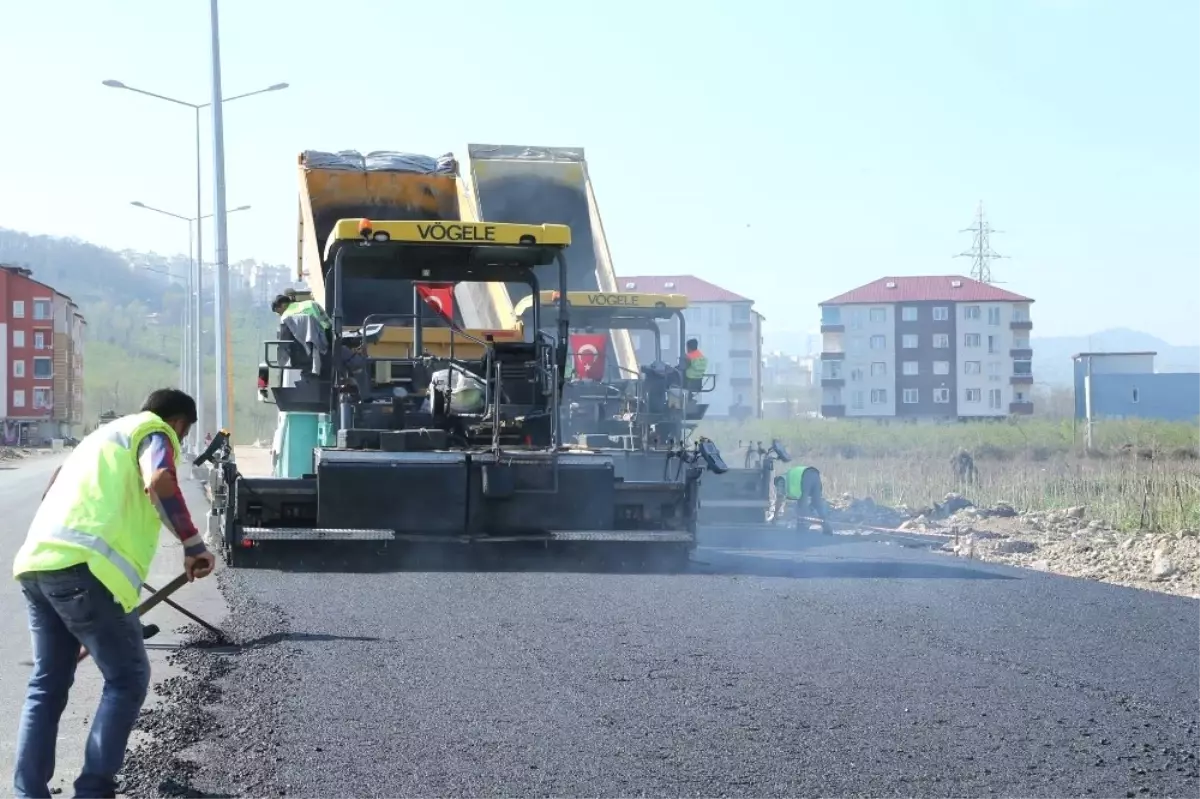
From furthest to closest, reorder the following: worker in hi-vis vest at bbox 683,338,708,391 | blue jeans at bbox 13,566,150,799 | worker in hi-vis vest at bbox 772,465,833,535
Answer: worker in hi-vis vest at bbox 772,465,833,535 < worker in hi-vis vest at bbox 683,338,708,391 < blue jeans at bbox 13,566,150,799

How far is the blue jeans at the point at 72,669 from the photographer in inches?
176

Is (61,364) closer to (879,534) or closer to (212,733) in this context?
(879,534)

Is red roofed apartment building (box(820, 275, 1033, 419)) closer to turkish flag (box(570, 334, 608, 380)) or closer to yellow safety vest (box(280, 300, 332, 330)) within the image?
turkish flag (box(570, 334, 608, 380))

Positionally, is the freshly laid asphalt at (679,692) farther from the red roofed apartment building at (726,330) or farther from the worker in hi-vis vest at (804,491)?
the red roofed apartment building at (726,330)

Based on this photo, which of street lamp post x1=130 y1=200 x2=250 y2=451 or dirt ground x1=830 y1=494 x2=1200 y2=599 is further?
street lamp post x1=130 y1=200 x2=250 y2=451

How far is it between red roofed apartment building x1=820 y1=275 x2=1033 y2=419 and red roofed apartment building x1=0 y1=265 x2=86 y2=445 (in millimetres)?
37667

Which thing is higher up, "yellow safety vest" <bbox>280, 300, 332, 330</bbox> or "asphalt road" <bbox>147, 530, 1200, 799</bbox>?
"yellow safety vest" <bbox>280, 300, 332, 330</bbox>

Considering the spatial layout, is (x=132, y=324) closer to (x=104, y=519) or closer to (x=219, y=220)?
(x=219, y=220)

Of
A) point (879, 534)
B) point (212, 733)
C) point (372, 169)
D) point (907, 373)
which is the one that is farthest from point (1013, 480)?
point (907, 373)

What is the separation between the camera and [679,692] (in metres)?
6.22

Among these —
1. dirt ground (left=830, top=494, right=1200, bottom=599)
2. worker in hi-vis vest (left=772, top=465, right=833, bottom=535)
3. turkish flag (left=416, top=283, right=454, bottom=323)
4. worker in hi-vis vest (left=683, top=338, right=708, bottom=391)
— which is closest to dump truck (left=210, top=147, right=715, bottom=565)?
turkish flag (left=416, top=283, right=454, bottom=323)

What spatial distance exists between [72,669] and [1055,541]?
1143 centimetres

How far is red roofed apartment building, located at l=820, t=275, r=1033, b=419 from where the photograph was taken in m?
76.6

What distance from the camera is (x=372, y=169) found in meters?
14.5
